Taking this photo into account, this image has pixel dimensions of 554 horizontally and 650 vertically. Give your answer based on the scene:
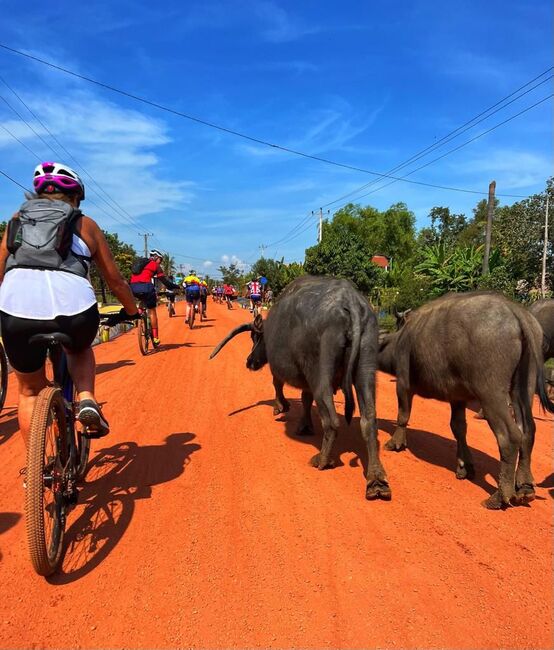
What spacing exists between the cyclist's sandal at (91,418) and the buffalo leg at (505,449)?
312cm

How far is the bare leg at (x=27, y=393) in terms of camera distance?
286 cm

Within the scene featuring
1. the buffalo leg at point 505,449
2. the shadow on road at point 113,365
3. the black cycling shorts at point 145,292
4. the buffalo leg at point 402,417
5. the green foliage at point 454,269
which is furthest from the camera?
the green foliage at point 454,269

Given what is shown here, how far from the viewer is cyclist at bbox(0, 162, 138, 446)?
2.67 metres

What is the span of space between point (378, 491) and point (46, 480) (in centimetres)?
250

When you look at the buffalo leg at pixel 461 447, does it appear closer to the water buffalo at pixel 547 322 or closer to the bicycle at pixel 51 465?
the water buffalo at pixel 547 322

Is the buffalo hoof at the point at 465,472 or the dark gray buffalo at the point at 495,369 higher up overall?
the dark gray buffalo at the point at 495,369

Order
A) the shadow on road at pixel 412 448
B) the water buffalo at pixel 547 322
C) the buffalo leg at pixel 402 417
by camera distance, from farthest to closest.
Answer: the water buffalo at pixel 547 322, the buffalo leg at pixel 402 417, the shadow on road at pixel 412 448

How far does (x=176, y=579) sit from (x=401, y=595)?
4.31 feet

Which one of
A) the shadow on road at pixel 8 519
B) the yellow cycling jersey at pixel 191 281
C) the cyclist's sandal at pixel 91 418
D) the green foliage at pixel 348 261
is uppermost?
the green foliage at pixel 348 261

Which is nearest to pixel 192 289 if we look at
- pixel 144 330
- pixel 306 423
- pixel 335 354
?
pixel 144 330

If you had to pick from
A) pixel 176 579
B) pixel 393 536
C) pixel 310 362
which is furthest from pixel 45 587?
pixel 310 362

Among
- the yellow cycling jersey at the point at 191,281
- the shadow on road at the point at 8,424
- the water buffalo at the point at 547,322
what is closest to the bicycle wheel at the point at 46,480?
the shadow on road at the point at 8,424

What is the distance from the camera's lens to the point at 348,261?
30578 mm

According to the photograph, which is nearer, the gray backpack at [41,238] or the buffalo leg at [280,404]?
the gray backpack at [41,238]
